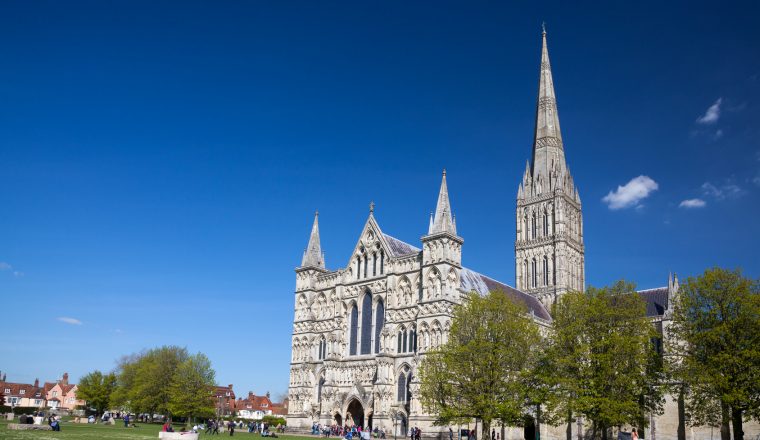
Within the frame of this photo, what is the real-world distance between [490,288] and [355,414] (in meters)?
18.7

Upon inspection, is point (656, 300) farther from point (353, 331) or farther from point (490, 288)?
point (353, 331)

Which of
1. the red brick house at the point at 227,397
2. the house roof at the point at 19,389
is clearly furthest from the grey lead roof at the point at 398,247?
the house roof at the point at 19,389

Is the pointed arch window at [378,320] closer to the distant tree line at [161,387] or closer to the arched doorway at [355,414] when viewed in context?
the arched doorway at [355,414]

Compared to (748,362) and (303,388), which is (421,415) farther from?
(748,362)

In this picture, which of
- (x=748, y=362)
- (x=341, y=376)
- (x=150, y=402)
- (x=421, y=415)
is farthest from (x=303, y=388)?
(x=748, y=362)

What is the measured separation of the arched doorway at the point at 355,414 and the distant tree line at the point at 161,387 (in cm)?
1622

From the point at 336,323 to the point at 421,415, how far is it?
14.7 metres

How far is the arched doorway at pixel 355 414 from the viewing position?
6297 centimetres

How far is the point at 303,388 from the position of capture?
67.5 m

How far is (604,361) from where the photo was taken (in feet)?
137

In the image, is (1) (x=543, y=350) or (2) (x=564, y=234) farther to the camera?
(2) (x=564, y=234)

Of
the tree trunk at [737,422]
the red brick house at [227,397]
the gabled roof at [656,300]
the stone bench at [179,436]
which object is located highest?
the gabled roof at [656,300]

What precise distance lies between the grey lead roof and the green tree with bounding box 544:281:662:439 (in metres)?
21.4

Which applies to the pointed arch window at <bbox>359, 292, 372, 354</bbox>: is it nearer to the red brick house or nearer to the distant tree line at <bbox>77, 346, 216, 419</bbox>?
the distant tree line at <bbox>77, 346, 216, 419</bbox>
